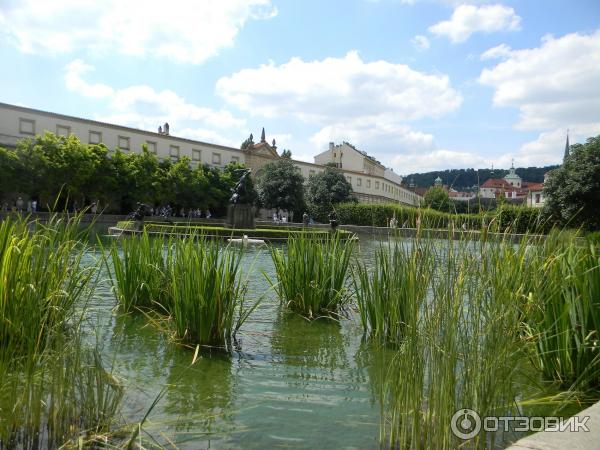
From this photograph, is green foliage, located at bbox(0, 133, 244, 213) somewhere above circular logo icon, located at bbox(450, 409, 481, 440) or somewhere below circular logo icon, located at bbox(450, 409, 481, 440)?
above

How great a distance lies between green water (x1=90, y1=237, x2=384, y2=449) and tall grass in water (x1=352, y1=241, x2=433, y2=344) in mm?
378

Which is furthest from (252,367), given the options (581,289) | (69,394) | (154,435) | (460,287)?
A: (581,289)

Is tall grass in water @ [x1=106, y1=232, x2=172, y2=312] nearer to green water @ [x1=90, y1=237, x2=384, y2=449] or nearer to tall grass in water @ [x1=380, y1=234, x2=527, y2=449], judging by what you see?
green water @ [x1=90, y1=237, x2=384, y2=449]

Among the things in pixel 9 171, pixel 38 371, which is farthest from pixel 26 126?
pixel 38 371

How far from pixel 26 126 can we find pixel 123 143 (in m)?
10.3

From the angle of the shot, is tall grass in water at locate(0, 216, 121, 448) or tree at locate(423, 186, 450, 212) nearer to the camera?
tall grass in water at locate(0, 216, 121, 448)

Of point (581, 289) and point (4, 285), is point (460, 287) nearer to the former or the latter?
point (581, 289)

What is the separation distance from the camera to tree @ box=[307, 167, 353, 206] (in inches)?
2098

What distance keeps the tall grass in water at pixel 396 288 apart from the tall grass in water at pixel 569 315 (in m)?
0.87

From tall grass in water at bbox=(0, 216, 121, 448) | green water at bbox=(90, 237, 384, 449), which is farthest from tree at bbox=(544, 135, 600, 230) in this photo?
tall grass in water at bbox=(0, 216, 121, 448)

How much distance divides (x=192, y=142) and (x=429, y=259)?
186ft

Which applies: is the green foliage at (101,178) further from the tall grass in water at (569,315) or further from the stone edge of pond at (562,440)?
the stone edge of pond at (562,440)

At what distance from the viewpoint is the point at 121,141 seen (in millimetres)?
49875

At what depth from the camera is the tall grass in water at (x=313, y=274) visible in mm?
6020
